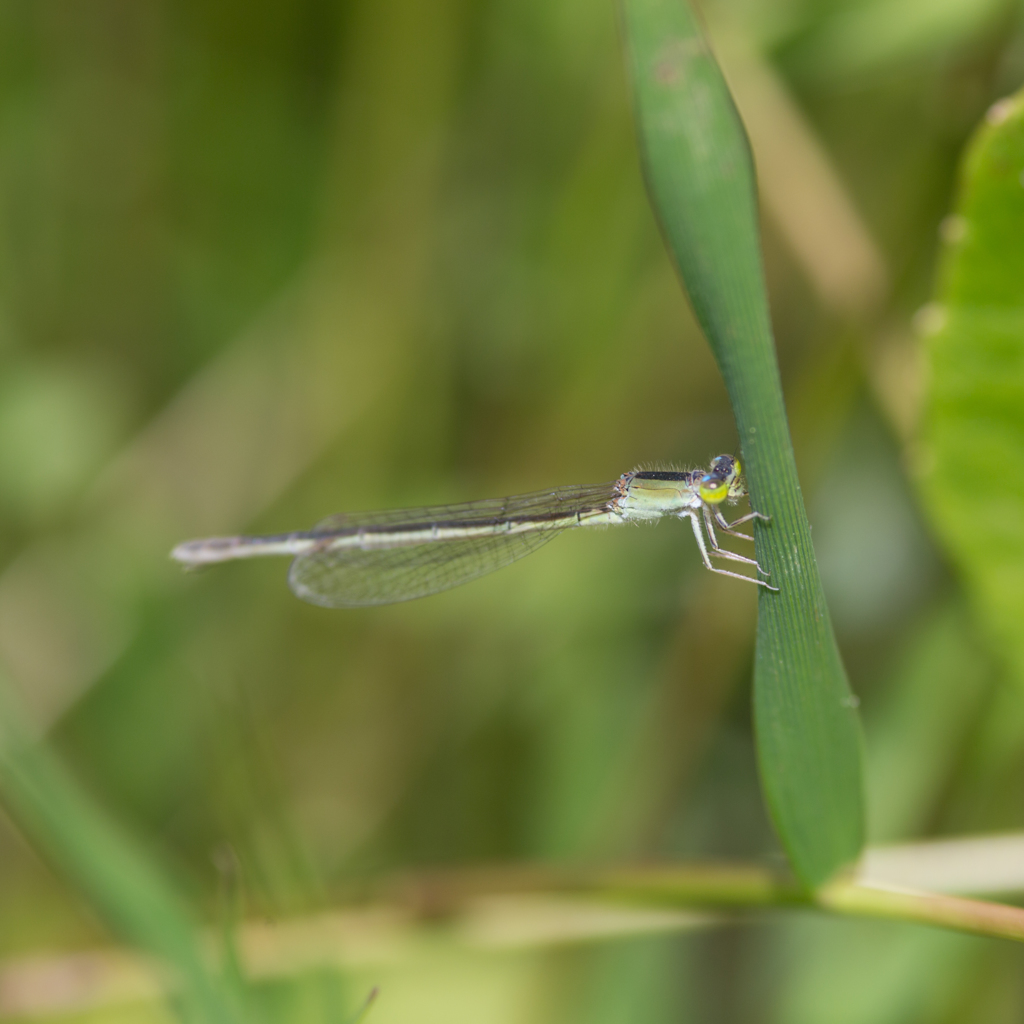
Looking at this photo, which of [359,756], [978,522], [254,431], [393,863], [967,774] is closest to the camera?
[978,522]

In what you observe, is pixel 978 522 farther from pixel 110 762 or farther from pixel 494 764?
pixel 110 762

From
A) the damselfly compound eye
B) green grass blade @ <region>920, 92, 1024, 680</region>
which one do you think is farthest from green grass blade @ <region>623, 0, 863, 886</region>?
the damselfly compound eye

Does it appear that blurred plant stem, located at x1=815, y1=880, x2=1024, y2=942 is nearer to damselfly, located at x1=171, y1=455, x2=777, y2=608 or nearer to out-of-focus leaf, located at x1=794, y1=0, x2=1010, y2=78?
damselfly, located at x1=171, y1=455, x2=777, y2=608

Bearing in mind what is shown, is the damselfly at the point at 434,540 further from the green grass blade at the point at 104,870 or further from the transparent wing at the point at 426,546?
the green grass blade at the point at 104,870

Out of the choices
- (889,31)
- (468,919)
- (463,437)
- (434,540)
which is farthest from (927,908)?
(463,437)

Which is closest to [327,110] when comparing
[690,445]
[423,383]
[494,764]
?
[423,383]

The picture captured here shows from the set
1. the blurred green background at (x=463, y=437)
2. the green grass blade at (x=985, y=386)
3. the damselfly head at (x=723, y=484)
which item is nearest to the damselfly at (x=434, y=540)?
the damselfly head at (x=723, y=484)
